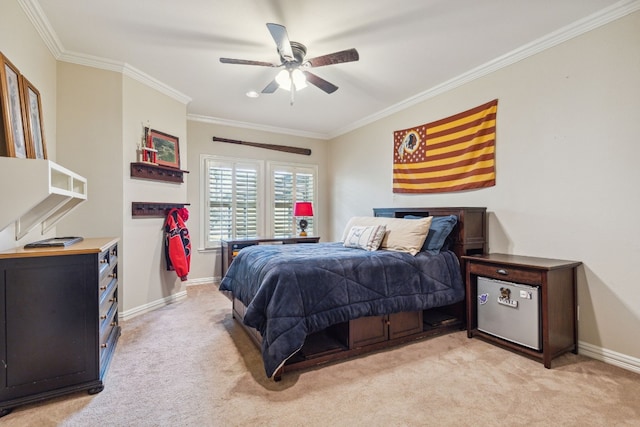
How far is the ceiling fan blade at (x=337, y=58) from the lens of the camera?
233 centimetres

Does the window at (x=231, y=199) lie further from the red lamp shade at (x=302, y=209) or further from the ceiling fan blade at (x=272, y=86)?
the ceiling fan blade at (x=272, y=86)

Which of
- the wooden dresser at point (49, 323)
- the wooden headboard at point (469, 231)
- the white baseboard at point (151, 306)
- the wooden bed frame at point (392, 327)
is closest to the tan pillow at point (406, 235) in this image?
the wooden headboard at point (469, 231)

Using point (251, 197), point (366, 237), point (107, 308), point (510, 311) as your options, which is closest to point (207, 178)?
point (251, 197)

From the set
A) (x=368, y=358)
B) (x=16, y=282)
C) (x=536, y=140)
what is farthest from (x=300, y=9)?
(x=368, y=358)

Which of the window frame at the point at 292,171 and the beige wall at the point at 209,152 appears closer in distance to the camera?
the beige wall at the point at 209,152

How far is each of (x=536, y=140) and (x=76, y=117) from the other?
14.8 feet

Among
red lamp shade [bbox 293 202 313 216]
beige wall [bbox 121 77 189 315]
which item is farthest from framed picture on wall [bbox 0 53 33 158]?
red lamp shade [bbox 293 202 313 216]

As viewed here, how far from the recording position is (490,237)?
3.11 m

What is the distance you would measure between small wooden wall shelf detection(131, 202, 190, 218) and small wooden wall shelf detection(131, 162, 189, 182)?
315mm

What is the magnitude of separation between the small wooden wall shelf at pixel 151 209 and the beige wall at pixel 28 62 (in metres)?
0.78

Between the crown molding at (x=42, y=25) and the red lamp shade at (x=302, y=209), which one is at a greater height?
the crown molding at (x=42, y=25)

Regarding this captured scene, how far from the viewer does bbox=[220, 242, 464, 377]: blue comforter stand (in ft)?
6.70

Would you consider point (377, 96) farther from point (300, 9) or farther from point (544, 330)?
point (544, 330)

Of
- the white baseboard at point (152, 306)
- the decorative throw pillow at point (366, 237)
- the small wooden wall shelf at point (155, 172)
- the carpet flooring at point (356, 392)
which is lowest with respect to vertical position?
the carpet flooring at point (356, 392)
